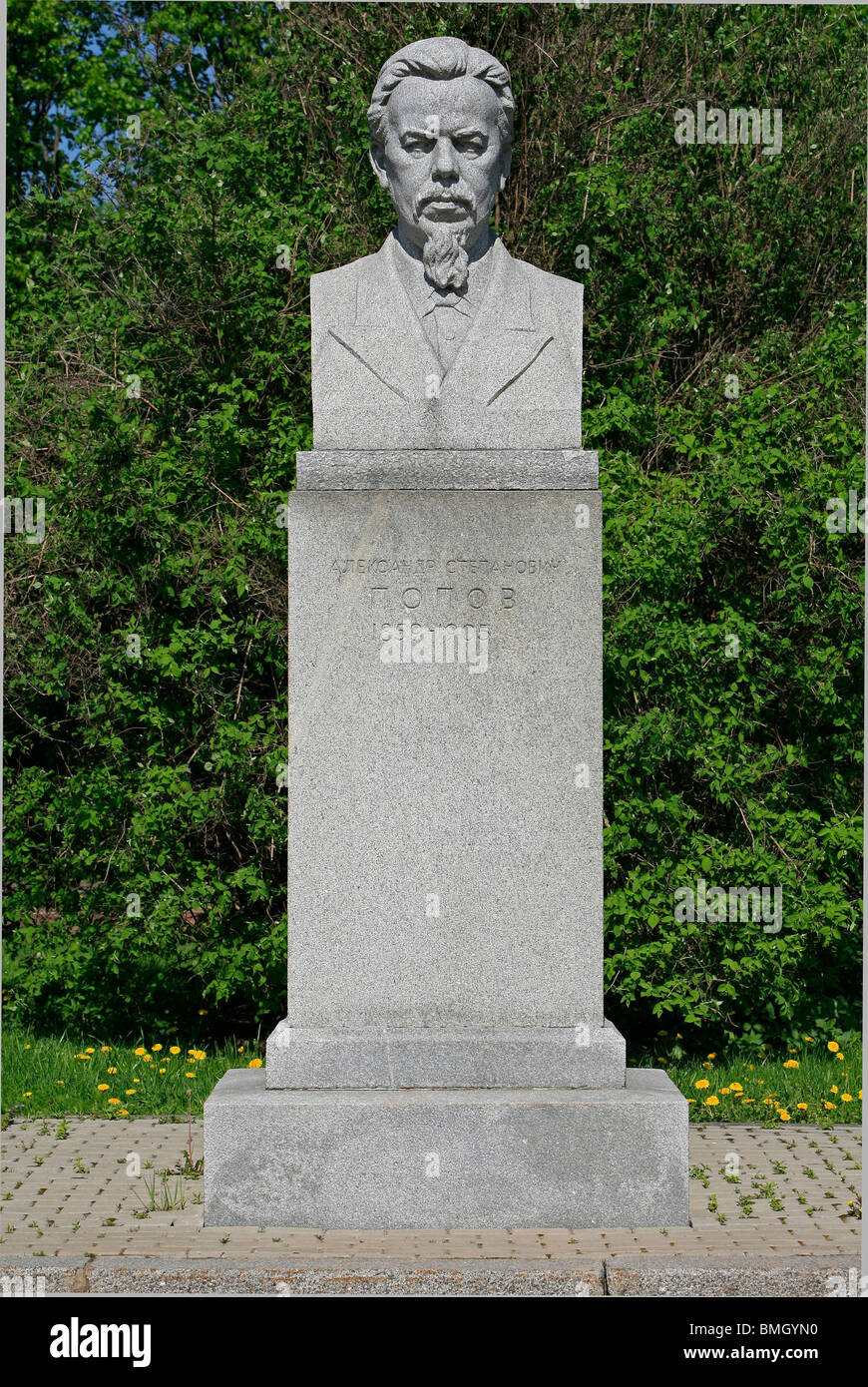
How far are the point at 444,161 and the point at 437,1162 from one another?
3.49 m

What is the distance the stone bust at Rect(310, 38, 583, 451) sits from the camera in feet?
18.4

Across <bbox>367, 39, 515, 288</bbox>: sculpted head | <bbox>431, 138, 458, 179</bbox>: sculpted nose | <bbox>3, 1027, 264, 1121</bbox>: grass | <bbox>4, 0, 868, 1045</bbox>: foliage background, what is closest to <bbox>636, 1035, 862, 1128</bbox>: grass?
<bbox>4, 0, 868, 1045</bbox>: foliage background

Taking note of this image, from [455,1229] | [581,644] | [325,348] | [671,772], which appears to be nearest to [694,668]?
[671,772]

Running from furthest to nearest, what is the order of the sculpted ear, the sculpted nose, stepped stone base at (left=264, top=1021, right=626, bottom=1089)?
the sculpted ear → the sculpted nose → stepped stone base at (left=264, top=1021, right=626, bottom=1089)

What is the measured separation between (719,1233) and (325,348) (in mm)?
3349

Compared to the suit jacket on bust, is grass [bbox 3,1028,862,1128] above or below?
below

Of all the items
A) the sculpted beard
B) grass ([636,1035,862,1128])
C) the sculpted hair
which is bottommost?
grass ([636,1035,862,1128])

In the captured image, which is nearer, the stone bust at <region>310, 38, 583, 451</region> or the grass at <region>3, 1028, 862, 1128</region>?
the stone bust at <region>310, 38, 583, 451</region>

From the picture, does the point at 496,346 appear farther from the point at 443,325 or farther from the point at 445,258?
the point at 445,258

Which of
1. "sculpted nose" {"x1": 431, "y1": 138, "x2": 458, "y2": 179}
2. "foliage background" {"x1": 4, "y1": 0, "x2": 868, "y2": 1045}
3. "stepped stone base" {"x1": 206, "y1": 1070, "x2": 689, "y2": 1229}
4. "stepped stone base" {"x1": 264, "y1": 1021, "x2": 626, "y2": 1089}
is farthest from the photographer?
"foliage background" {"x1": 4, "y1": 0, "x2": 868, "y2": 1045}

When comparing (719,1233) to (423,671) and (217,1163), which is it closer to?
(217,1163)

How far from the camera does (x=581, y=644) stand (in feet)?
17.9

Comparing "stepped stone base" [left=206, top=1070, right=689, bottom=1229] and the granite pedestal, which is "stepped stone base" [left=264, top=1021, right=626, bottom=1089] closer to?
the granite pedestal

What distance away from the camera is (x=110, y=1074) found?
7602 millimetres
